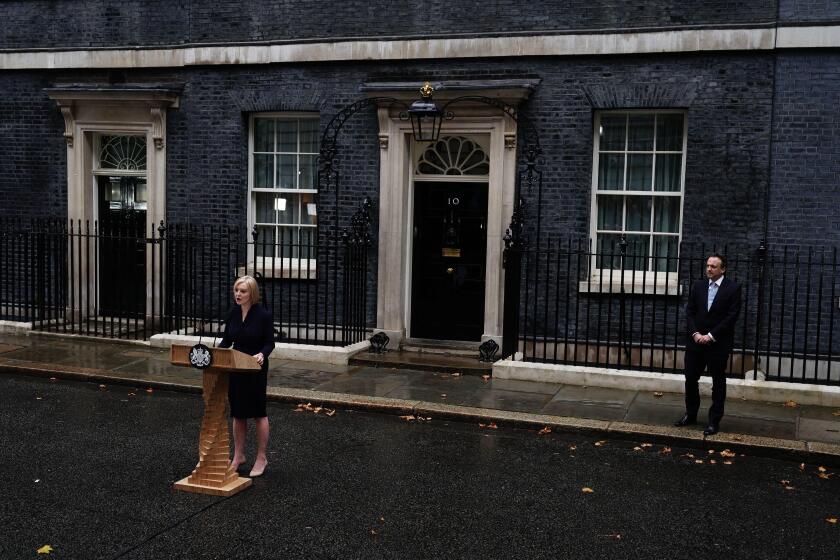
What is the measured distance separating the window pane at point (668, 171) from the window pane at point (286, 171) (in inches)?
203

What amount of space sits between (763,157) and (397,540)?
24.3 ft

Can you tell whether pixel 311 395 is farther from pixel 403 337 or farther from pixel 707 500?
pixel 707 500

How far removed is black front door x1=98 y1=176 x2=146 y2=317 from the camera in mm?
14062

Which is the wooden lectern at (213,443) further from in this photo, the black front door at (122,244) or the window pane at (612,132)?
the black front door at (122,244)

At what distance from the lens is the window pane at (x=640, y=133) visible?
1177 centimetres

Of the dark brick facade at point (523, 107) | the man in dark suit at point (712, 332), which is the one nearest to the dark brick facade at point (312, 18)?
the dark brick facade at point (523, 107)

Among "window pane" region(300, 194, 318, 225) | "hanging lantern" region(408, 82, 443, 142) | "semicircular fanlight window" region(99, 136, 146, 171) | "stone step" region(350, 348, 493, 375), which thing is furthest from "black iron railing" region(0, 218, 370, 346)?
"hanging lantern" region(408, 82, 443, 142)

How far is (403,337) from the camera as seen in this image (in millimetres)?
12742

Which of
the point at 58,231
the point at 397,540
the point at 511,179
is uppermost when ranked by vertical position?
the point at 511,179

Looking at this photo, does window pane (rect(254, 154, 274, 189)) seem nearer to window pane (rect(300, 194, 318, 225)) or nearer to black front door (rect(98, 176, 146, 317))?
window pane (rect(300, 194, 318, 225))

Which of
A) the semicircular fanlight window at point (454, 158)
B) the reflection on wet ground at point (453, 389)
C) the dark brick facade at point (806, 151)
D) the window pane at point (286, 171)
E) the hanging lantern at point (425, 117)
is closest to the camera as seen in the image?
the reflection on wet ground at point (453, 389)

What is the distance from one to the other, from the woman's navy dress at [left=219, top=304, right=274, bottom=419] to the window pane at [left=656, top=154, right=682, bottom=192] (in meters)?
6.59

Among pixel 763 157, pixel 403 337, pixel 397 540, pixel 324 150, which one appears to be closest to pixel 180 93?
pixel 324 150

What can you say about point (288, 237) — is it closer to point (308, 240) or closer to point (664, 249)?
point (308, 240)
